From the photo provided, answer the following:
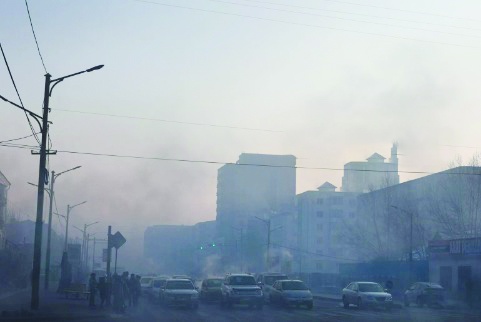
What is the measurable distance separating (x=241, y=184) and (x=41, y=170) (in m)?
160

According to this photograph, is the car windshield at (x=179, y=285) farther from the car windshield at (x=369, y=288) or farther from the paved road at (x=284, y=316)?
the car windshield at (x=369, y=288)

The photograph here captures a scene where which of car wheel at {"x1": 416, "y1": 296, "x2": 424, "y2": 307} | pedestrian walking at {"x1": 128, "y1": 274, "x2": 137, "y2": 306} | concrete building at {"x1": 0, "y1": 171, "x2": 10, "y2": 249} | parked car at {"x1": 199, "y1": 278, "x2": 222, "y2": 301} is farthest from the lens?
concrete building at {"x1": 0, "y1": 171, "x2": 10, "y2": 249}

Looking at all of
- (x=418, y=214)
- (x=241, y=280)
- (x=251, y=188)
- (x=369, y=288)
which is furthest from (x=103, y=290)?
(x=251, y=188)

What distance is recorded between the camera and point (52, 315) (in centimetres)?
2814

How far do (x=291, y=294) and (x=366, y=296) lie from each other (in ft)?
13.1

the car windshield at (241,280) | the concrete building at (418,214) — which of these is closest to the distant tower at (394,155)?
the concrete building at (418,214)

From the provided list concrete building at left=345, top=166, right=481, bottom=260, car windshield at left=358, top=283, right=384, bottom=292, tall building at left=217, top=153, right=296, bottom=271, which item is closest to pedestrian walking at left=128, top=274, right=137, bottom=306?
car windshield at left=358, top=283, right=384, bottom=292

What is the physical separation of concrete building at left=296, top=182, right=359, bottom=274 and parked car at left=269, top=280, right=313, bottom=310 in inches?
3122

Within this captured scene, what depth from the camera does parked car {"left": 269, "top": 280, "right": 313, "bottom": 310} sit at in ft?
127

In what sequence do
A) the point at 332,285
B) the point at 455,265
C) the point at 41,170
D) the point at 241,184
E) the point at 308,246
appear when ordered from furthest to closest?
the point at 241,184, the point at 308,246, the point at 332,285, the point at 455,265, the point at 41,170

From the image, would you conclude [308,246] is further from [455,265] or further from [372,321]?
[372,321]

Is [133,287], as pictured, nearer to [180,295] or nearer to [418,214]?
[180,295]

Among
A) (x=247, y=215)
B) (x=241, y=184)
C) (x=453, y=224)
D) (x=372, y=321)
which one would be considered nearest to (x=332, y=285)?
(x=453, y=224)

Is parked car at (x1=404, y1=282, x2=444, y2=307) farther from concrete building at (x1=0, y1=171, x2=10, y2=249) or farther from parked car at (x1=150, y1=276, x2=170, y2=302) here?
concrete building at (x1=0, y1=171, x2=10, y2=249)
